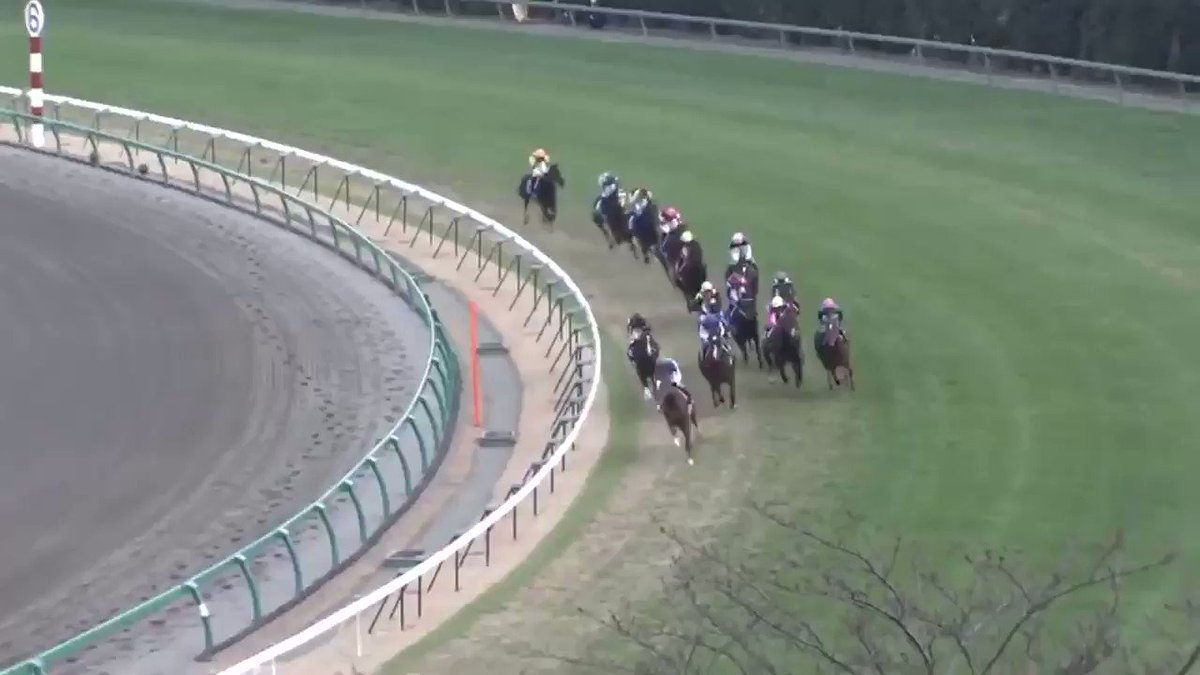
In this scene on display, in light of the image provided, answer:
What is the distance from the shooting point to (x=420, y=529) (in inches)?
609

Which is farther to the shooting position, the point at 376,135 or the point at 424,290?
the point at 376,135

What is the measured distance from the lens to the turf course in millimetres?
16047

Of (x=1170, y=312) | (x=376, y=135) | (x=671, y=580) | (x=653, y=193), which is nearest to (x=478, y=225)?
(x=653, y=193)

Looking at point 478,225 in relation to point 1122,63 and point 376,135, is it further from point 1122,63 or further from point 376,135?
point 1122,63

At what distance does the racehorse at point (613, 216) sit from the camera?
75.2 feet

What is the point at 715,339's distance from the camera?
1758 cm

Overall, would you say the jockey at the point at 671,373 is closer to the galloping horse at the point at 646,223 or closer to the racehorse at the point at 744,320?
the racehorse at the point at 744,320

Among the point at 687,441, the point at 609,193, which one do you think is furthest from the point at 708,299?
the point at 609,193

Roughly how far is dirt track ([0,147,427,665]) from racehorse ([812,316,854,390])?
3.19 metres

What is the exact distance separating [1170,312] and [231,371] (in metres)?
8.04

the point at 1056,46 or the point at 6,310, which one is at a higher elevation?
the point at 1056,46

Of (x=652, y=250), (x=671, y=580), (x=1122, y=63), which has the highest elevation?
(x=1122, y=63)

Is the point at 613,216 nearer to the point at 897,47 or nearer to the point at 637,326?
the point at 637,326

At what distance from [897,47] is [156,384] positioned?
57.3 ft
